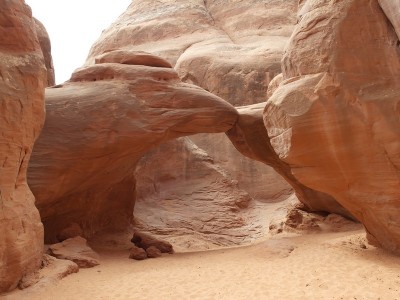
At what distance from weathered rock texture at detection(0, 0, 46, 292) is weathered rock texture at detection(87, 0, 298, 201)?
8460 mm

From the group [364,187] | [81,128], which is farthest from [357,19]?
[81,128]

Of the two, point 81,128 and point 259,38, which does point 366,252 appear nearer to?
point 81,128

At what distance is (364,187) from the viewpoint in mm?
8789

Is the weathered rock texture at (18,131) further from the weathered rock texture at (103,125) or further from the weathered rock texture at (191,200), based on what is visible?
the weathered rock texture at (191,200)

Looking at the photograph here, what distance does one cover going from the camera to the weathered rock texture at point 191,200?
48.5 ft

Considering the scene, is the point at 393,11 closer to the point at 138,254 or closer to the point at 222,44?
the point at 138,254

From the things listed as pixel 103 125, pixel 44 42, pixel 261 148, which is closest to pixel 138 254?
pixel 103 125

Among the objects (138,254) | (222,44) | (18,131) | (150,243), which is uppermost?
(222,44)

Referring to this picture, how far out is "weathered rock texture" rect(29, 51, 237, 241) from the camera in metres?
10.5

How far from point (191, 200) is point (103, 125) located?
20.8 ft

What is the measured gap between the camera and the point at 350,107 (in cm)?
832

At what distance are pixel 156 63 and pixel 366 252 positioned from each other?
7.36 m

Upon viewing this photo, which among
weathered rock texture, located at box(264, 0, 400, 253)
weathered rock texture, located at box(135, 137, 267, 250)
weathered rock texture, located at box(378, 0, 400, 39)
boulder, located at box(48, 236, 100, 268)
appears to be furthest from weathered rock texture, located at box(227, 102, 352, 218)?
boulder, located at box(48, 236, 100, 268)

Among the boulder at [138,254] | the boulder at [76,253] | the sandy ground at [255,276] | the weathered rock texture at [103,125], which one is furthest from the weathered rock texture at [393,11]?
the boulder at [76,253]
